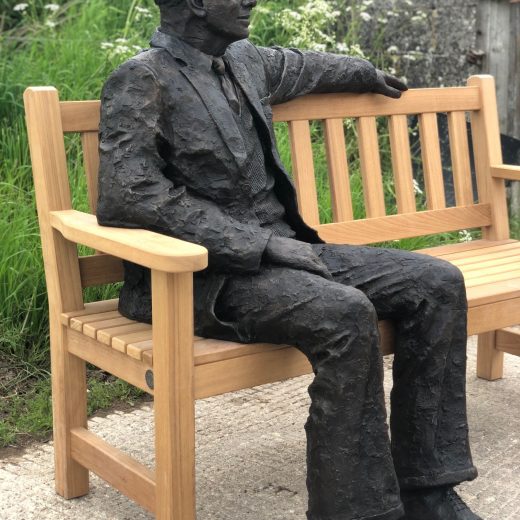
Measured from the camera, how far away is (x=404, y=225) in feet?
13.0

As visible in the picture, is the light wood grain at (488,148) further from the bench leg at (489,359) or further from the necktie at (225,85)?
the necktie at (225,85)

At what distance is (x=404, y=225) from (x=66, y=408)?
1.38 metres

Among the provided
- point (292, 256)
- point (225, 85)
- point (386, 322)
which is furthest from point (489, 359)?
point (225, 85)

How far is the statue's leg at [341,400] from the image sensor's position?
2.73 metres

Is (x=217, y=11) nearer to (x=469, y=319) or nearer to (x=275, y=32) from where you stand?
(x=469, y=319)

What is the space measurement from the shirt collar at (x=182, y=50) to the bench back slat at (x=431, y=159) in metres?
1.24

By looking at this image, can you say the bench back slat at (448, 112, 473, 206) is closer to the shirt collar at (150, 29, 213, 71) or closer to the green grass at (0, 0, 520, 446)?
the green grass at (0, 0, 520, 446)

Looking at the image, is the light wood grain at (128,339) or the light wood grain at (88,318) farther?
Answer: the light wood grain at (88,318)

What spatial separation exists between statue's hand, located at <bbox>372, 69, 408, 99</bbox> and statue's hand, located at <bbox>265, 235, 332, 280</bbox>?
101 centimetres

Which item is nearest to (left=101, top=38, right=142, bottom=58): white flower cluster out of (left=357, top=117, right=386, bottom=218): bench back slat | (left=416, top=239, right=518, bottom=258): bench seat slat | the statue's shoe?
(left=357, top=117, right=386, bottom=218): bench back slat

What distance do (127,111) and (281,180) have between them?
0.55 metres

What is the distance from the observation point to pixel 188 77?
118 inches

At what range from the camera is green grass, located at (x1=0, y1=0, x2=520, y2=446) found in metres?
4.18

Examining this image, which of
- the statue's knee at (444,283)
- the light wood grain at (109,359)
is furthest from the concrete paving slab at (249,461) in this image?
the statue's knee at (444,283)
